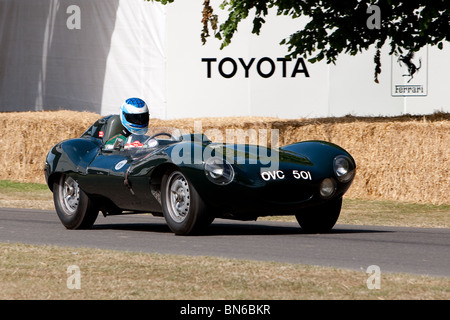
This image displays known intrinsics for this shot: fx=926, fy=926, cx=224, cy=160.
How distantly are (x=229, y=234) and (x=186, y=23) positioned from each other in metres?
14.0

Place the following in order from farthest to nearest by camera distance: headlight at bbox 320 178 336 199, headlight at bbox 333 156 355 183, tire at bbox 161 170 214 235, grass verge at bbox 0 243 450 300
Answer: headlight at bbox 333 156 355 183 → headlight at bbox 320 178 336 199 → tire at bbox 161 170 214 235 → grass verge at bbox 0 243 450 300

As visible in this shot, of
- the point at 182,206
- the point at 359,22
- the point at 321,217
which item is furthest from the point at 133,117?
the point at 359,22

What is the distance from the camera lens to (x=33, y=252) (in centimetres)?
805

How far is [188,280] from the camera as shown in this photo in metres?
6.36

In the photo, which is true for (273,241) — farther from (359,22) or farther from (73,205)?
(359,22)

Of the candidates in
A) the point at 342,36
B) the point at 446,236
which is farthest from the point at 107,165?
the point at 342,36

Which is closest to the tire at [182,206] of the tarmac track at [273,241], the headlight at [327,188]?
the tarmac track at [273,241]

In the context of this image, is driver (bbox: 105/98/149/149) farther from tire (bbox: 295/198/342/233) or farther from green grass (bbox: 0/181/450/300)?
green grass (bbox: 0/181/450/300)

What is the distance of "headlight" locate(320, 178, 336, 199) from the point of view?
947 cm

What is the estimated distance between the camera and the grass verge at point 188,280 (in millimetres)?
5770

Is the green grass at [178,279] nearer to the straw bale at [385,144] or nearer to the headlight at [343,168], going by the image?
the headlight at [343,168]

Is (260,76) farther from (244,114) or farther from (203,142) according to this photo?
(203,142)

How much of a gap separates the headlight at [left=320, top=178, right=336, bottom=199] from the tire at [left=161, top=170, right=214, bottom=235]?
1171 millimetres

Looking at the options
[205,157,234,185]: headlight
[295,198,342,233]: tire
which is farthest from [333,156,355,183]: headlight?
[205,157,234,185]: headlight
